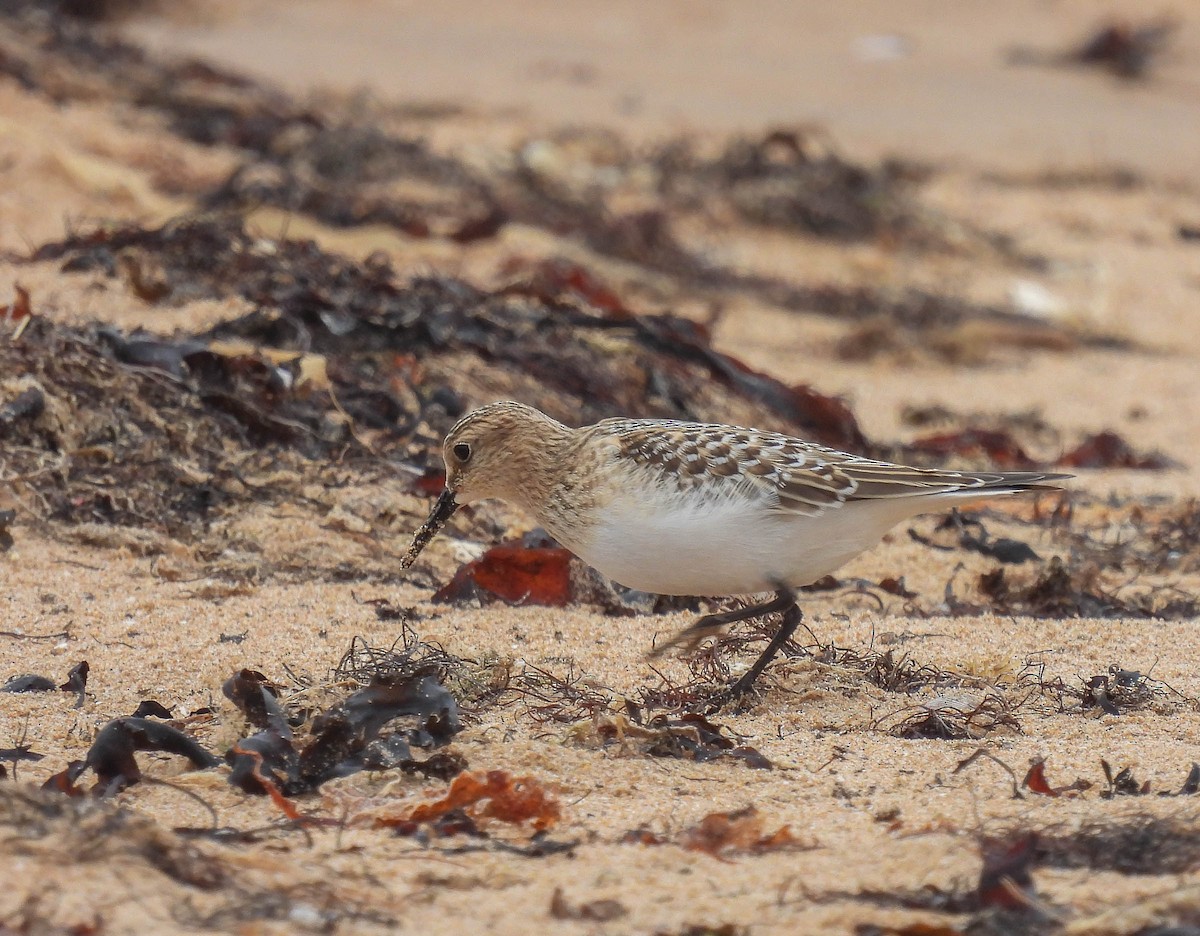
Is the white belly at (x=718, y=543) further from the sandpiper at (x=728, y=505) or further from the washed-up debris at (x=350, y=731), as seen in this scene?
the washed-up debris at (x=350, y=731)

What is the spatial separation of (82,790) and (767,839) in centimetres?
138

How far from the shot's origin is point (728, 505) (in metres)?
3.88

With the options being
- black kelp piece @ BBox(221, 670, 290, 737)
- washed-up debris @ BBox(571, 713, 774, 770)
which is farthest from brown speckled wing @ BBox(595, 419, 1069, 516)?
black kelp piece @ BBox(221, 670, 290, 737)

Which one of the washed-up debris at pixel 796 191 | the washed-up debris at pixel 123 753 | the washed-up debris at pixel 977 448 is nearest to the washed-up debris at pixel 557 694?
the washed-up debris at pixel 123 753

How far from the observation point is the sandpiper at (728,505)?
12.6 feet

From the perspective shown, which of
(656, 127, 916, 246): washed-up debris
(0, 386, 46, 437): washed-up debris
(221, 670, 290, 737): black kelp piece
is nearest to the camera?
(221, 670, 290, 737): black kelp piece

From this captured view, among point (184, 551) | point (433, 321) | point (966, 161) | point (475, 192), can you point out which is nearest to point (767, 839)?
point (184, 551)

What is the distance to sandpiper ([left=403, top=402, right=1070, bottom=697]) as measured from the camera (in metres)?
3.85

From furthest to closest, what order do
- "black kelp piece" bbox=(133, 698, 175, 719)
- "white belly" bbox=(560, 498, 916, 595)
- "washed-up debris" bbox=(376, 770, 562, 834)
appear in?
1. "white belly" bbox=(560, 498, 916, 595)
2. "black kelp piece" bbox=(133, 698, 175, 719)
3. "washed-up debris" bbox=(376, 770, 562, 834)

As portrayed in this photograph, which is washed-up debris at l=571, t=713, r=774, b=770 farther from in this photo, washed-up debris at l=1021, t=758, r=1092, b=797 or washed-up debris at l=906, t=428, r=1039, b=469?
washed-up debris at l=906, t=428, r=1039, b=469

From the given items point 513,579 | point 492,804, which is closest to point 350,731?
point 492,804

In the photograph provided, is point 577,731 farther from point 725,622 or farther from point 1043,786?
point 1043,786


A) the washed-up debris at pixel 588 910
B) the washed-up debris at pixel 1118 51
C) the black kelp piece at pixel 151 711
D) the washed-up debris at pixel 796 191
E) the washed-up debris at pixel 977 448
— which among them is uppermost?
the washed-up debris at pixel 1118 51

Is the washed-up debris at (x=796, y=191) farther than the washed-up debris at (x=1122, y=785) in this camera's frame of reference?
Yes
